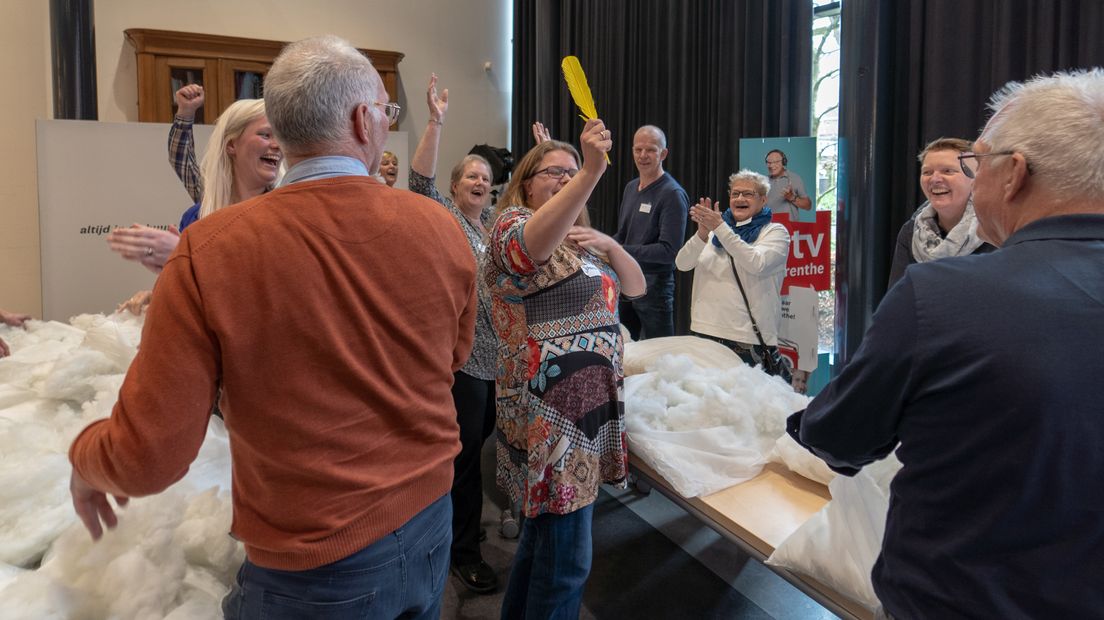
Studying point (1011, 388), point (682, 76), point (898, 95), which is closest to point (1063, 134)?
point (1011, 388)

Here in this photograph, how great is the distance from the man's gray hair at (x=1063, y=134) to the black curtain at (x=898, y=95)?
2262 mm

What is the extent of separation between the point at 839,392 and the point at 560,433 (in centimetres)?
70

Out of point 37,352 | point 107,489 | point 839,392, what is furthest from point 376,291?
point 37,352

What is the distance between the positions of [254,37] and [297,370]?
597 cm

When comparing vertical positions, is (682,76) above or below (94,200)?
above

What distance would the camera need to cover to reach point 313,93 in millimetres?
852

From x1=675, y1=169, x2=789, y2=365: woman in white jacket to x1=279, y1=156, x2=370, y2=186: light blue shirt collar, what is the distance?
199cm

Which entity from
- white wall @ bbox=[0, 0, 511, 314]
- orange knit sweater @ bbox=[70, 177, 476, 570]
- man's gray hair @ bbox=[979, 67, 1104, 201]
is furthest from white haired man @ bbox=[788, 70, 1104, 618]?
white wall @ bbox=[0, 0, 511, 314]

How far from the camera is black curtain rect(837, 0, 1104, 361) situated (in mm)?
2768

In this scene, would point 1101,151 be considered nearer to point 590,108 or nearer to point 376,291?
point 376,291

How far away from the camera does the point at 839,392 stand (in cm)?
86

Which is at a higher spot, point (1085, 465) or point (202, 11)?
point (202, 11)

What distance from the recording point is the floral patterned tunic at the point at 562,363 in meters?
1.44

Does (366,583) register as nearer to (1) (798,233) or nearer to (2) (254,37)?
(1) (798,233)
